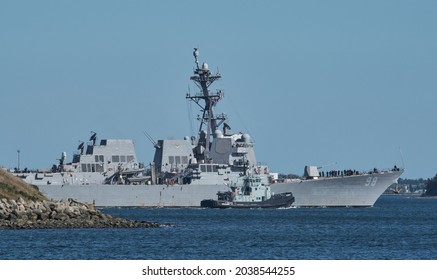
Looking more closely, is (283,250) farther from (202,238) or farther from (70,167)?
(70,167)

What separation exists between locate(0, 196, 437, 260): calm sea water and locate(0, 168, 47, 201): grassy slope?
23.3 feet

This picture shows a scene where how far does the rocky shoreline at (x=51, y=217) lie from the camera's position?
54594mm

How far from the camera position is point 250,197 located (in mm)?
89312

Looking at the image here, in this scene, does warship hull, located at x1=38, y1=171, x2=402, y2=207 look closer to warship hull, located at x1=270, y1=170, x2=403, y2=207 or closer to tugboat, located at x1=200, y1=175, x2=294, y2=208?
warship hull, located at x1=270, y1=170, x2=403, y2=207

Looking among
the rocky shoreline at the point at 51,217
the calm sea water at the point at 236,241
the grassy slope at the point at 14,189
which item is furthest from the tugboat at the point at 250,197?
the rocky shoreline at the point at 51,217

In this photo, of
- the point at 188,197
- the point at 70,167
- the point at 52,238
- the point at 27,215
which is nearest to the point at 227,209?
the point at 188,197

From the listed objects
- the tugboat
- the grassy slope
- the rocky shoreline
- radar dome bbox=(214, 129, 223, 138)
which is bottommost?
the rocky shoreline

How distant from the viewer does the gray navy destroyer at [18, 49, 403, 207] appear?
91312 millimetres

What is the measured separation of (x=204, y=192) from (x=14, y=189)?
103 ft

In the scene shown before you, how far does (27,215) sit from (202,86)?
43713mm

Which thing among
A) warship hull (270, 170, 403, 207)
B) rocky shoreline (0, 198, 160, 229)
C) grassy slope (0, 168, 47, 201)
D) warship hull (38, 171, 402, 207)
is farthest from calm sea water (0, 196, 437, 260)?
warship hull (270, 170, 403, 207)

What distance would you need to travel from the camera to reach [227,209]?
88.2 meters

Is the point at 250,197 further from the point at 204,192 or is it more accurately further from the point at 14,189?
the point at 14,189

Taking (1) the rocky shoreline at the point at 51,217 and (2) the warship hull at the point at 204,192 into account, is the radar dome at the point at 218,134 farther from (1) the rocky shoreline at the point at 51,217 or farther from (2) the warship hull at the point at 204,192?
(1) the rocky shoreline at the point at 51,217
